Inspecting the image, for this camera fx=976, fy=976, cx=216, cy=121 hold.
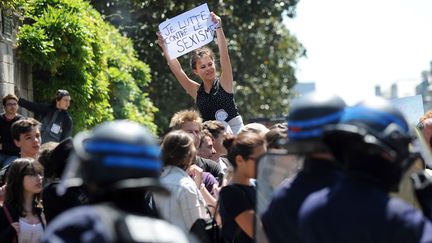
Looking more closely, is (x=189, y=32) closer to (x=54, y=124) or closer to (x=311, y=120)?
(x=54, y=124)

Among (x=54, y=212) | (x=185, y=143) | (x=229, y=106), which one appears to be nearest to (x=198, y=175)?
(x=185, y=143)

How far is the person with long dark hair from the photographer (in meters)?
6.44

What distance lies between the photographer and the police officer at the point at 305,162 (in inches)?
150

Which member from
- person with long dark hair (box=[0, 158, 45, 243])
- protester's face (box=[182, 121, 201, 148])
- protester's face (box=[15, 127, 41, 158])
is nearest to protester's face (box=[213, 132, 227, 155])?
protester's face (box=[182, 121, 201, 148])

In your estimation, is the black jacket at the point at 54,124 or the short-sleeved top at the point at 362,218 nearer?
the short-sleeved top at the point at 362,218

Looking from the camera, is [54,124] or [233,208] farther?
[54,124]

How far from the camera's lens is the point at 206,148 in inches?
317

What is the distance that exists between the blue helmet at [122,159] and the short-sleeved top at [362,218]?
23.1 inches

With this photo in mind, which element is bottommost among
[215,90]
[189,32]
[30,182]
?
[30,182]

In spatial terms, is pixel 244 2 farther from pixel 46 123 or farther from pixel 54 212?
pixel 54 212

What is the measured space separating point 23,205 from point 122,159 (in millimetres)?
3470

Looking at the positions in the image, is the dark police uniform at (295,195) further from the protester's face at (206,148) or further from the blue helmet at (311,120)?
the protester's face at (206,148)

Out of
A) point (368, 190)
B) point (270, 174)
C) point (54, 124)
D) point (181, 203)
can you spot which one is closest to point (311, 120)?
point (368, 190)

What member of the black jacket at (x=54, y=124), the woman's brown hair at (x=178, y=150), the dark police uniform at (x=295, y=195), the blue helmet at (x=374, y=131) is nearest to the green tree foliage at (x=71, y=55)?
the black jacket at (x=54, y=124)
